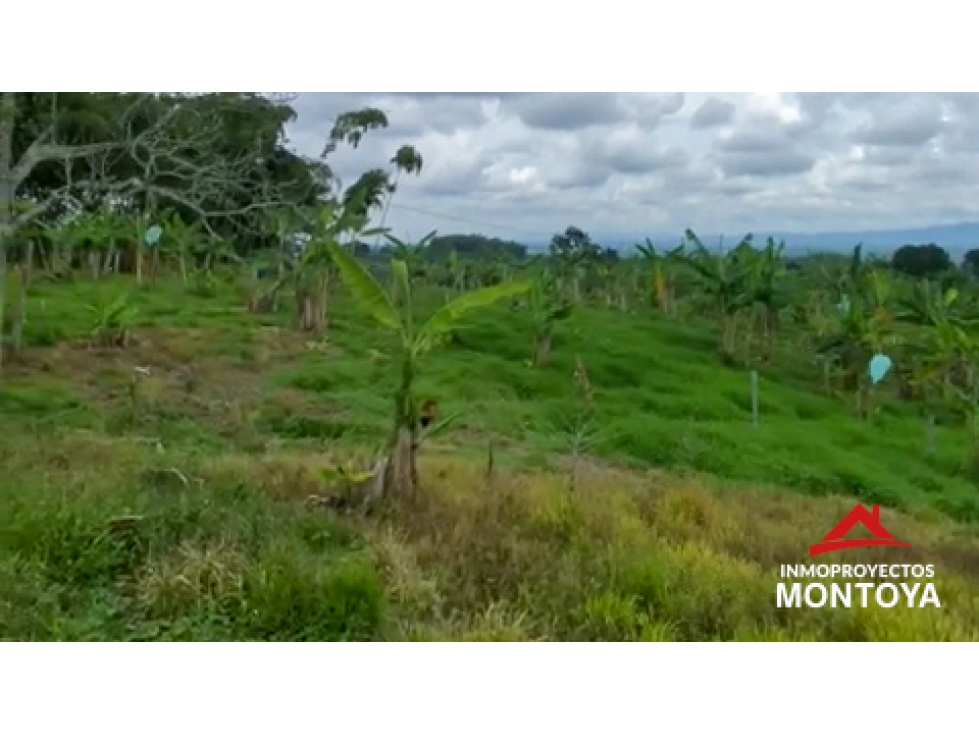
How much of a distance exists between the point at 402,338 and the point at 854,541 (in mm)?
2002

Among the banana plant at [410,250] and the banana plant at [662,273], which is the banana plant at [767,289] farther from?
the banana plant at [410,250]

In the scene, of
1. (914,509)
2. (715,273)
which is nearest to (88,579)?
(715,273)

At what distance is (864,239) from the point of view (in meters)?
4.57

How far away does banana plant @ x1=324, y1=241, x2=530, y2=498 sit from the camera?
4.47 meters

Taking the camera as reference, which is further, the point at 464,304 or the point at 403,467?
the point at 403,467

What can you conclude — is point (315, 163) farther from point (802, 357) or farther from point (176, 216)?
point (802, 357)

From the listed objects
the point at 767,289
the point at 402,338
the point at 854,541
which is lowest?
the point at 854,541

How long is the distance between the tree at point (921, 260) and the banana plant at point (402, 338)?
169 centimetres

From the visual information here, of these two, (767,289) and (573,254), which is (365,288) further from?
(767,289)

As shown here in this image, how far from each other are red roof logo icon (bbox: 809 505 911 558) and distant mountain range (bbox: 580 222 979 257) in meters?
1.16

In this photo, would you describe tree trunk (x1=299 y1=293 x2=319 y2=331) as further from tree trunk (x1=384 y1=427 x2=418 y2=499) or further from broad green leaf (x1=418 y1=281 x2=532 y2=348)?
tree trunk (x1=384 y1=427 x2=418 y2=499)

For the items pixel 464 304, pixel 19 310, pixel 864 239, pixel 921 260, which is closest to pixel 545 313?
pixel 464 304

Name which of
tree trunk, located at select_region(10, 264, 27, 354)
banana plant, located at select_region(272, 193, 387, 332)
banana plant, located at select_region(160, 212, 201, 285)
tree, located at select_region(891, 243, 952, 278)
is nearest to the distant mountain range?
tree, located at select_region(891, 243, 952, 278)
